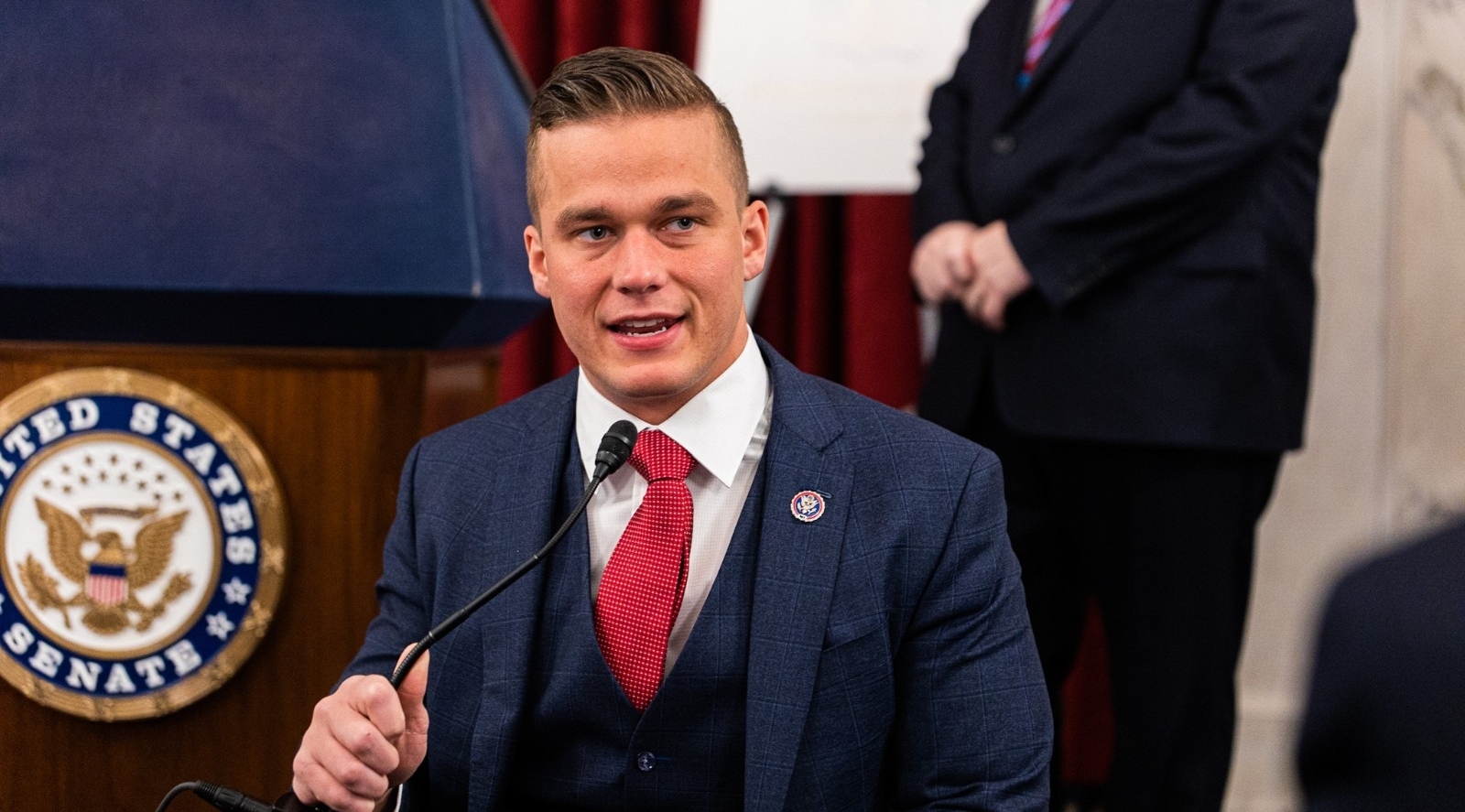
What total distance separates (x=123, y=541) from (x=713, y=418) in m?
0.57

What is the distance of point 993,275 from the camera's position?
6.37 ft

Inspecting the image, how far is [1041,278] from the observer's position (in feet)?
6.23

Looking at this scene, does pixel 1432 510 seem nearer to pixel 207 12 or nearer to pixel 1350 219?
pixel 1350 219

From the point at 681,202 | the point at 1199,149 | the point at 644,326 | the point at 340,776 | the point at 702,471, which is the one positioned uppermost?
the point at 1199,149

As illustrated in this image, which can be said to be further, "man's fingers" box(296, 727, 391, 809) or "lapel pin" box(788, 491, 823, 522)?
"lapel pin" box(788, 491, 823, 522)

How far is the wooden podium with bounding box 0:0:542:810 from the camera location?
133cm

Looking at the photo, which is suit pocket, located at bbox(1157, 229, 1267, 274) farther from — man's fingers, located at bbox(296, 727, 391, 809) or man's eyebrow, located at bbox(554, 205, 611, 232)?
man's fingers, located at bbox(296, 727, 391, 809)

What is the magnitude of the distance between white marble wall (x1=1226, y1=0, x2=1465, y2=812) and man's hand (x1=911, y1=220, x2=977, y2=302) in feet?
3.36

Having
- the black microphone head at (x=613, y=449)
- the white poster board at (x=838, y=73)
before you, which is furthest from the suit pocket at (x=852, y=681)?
the white poster board at (x=838, y=73)

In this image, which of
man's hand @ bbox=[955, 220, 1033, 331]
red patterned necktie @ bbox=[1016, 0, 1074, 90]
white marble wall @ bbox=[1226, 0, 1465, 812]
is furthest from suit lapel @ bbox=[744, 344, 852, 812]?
white marble wall @ bbox=[1226, 0, 1465, 812]

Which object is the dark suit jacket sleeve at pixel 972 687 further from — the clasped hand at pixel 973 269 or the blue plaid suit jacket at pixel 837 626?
the clasped hand at pixel 973 269

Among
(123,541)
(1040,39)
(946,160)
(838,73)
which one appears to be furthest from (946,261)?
(123,541)

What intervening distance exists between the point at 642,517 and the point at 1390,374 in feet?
6.42

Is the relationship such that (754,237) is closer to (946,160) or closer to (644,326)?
(644,326)
